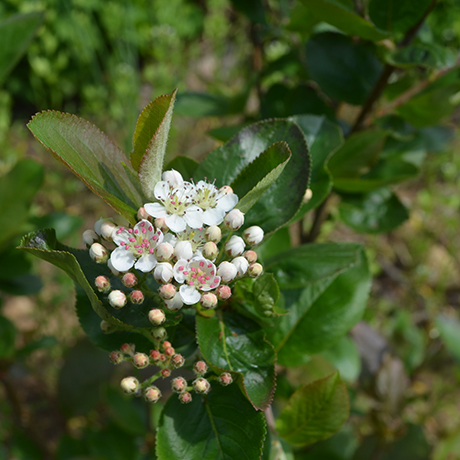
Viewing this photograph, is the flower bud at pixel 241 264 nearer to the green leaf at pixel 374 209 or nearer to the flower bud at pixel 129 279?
the flower bud at pixel 129 279

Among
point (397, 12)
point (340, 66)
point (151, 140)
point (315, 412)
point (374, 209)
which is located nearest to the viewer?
point (151, 140)

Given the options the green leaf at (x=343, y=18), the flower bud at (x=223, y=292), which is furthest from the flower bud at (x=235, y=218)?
the green leaf at (x=343, y=18)

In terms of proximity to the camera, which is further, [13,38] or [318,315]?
[13,38]

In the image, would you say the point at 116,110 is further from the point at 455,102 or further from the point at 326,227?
the point at 455,102

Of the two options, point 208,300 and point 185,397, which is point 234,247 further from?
point 185,397

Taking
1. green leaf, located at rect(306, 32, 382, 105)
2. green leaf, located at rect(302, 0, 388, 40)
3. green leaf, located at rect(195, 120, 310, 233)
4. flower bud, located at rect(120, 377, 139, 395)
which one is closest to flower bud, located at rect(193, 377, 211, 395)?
flower bud, located at rect(120, 377, 139, 395)

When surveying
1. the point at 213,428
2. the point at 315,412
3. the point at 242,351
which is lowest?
the point at 315,412

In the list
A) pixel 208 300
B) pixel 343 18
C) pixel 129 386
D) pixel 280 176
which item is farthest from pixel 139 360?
pixel 343 18

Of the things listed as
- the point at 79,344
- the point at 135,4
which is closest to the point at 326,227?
the point at 79,344
